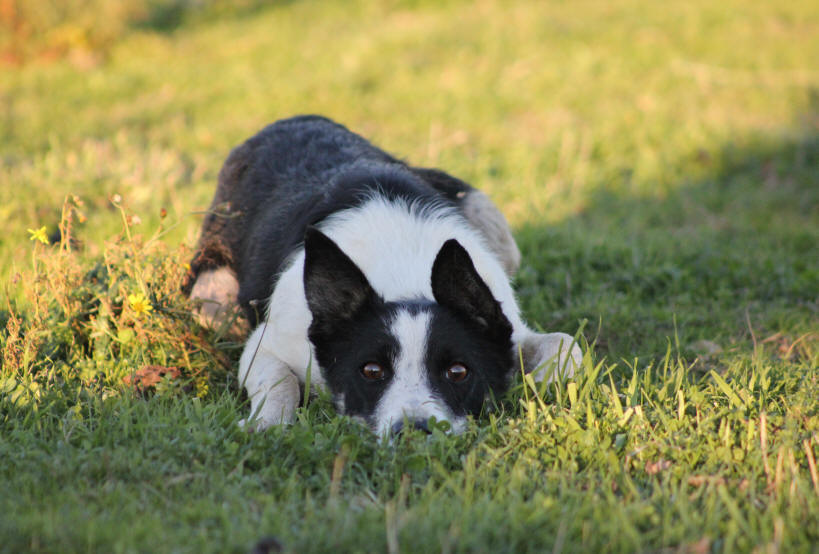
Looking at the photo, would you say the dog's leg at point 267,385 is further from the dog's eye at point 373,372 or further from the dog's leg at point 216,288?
the dog's leg at point 216,288

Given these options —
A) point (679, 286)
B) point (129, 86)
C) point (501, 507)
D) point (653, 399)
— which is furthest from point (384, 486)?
point (129, 86)

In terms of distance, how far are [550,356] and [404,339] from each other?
3.05ft

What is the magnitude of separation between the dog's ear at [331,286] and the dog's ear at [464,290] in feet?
1.02

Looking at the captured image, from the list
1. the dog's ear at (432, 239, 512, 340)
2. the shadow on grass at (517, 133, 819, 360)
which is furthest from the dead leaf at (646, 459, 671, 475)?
the shadow on grass at (517, 133, 819, 360)

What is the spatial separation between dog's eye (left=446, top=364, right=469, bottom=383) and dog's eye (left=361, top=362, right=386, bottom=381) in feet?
0.93

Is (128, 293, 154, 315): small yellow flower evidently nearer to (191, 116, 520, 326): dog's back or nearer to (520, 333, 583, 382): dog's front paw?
(191, 116, 520, 326): dog's back

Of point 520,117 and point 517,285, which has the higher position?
point 520,117

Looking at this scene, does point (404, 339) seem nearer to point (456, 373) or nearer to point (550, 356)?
point (456, 373)

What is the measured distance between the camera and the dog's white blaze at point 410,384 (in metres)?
3.36

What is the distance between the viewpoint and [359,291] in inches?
143

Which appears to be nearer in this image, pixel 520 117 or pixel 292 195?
pixel 292 195

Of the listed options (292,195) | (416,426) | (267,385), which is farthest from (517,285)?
(416,426)

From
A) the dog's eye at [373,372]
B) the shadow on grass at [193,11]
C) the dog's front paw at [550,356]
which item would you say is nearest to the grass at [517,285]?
the dog's front paw at [550,356]

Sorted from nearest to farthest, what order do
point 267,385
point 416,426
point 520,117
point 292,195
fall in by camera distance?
point 416,426, point 267,385, point 292,195, point 520,117
